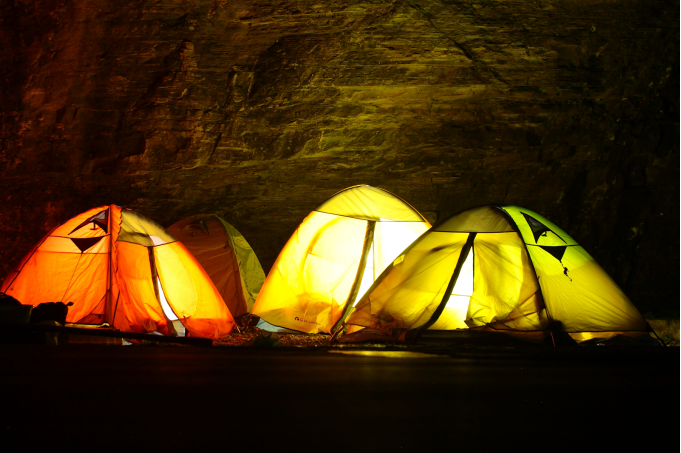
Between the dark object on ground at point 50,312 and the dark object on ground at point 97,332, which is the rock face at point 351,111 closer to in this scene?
the dark object on ground at point 50,312

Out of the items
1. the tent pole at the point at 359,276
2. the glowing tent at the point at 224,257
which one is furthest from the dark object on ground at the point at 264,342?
the glowing tent at the point at 224,257

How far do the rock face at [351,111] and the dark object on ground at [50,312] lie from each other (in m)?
3.30

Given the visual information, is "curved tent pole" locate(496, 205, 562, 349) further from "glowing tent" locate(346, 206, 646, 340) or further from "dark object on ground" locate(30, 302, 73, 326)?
"dark object on ground" locate(30, 302, 73, 326)

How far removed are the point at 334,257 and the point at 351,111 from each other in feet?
9.98

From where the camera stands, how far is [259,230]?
844 cm

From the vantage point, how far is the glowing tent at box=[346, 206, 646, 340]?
505cm

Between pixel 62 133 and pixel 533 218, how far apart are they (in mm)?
6836

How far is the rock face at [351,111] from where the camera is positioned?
27.0ft

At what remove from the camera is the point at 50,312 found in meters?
5.13

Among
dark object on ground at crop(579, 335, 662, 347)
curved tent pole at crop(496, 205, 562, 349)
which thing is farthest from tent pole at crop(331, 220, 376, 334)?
dark object on ground at crop(579, 335, 662, 347)

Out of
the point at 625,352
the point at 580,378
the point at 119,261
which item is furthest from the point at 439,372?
the point at 119,261

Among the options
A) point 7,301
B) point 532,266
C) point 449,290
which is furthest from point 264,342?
point 532,266

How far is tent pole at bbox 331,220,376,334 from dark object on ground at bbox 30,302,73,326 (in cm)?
261

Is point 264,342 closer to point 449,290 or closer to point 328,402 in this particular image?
A: point 449,290
